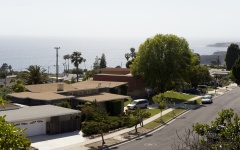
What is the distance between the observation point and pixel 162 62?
6247 centimetres

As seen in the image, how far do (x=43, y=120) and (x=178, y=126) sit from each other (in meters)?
14.9

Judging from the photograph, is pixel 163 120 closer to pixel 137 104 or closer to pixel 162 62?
pixel 137 104

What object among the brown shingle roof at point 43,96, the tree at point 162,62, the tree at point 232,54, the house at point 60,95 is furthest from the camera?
the tree at point 232,54

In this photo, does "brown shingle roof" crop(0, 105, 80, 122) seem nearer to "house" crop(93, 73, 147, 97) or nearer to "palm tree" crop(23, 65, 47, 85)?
"palm tree" crop(23, 65, 47, 85)

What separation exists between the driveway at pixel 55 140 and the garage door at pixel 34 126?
673 mm

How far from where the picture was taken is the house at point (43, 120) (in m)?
34.2

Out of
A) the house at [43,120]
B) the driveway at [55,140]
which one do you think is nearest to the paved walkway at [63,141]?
the driveway at [55,140]

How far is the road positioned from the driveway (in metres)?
4.51

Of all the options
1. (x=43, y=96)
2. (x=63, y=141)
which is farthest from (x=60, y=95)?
(x=63, y=141)

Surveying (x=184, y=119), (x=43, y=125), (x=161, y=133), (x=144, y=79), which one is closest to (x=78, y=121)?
(x=43, y=125)

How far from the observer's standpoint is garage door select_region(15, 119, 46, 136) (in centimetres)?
3456

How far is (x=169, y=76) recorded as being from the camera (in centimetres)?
6291

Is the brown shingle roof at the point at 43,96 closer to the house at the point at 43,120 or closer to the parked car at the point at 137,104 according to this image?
the house at the point at 43,120

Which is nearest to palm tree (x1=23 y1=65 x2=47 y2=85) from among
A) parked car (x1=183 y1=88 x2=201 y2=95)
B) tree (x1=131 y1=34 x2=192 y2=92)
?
tree (x1=131 y1=34 x2=192 y2=92)
